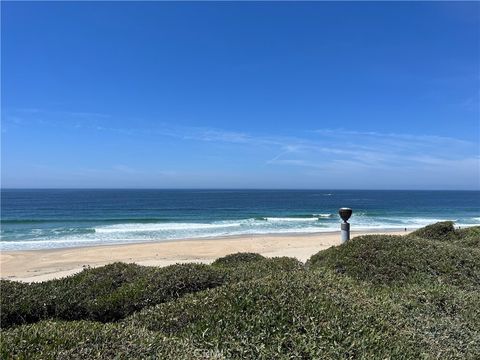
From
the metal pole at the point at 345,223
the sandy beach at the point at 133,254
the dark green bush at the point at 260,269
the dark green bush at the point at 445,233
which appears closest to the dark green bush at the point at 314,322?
the dark green bush at the point at 260,269

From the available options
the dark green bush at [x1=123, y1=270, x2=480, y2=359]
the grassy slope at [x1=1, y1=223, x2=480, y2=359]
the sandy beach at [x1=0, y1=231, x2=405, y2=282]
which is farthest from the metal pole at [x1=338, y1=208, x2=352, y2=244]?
the sandy beach at [x1=0, y1=231, x2=405, y2=282]

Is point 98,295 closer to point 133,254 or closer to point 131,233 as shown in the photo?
point 133,254

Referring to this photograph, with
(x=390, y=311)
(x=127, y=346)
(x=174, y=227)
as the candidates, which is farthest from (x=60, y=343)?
(x=174, y=227)

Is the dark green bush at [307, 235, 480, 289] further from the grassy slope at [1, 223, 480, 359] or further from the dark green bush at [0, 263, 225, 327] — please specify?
the dark green bush at [0, 263, 225, 327]

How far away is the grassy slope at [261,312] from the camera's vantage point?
Result: 312 cm

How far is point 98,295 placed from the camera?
5.60m

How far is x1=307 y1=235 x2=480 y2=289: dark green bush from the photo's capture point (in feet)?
20.4

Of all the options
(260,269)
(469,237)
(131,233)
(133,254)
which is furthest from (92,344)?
(131,233)

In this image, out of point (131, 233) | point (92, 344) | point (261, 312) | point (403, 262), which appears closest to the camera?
point (92, 344)

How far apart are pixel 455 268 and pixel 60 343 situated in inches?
248

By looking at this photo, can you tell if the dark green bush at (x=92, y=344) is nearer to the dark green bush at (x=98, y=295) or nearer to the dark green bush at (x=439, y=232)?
the dark green bush at (x=98, y=295)

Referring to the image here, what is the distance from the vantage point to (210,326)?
11.7 ft

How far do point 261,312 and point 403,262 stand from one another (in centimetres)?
393

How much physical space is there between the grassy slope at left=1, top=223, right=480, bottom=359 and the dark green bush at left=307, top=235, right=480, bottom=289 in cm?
2
